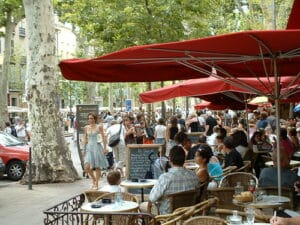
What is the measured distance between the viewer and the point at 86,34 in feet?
78.4

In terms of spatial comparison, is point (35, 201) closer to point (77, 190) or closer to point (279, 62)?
point (77, 190)

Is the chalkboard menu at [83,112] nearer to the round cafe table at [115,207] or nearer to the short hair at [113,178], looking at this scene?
the short hair at [113,178]

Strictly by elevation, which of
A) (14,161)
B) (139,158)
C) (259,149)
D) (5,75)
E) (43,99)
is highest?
(5,75)

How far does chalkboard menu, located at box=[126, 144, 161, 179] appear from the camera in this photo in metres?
11.4

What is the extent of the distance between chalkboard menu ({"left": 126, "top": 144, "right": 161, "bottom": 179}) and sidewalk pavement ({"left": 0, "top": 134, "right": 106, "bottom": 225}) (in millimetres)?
1698

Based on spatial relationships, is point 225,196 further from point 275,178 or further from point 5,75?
point 5,75

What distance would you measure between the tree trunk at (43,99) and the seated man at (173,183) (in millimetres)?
8280

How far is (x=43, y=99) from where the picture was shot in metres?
14.4

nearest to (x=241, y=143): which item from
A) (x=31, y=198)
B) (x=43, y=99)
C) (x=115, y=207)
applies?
(x=31, y=198)

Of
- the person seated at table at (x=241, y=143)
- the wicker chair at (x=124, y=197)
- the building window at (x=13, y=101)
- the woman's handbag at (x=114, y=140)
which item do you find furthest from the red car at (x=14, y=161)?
the building window at (x=13, y=101)

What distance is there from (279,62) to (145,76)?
6.11ft

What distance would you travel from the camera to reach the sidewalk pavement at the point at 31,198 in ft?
32.1

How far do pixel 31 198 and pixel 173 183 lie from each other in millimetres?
6577

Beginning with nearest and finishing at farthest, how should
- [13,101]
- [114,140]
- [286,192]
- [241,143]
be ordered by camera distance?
[286,192] → [241,143] → [114,140] → [13,101]
